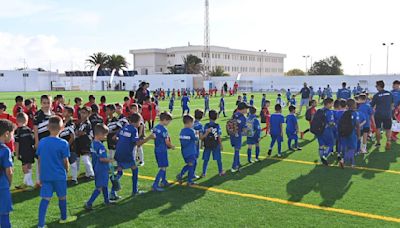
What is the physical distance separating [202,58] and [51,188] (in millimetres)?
101785

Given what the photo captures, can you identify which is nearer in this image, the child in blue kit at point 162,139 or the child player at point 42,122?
the child in blue kit at point 162,139

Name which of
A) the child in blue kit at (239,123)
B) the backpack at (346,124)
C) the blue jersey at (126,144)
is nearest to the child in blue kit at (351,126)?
the backpack at (346,124)

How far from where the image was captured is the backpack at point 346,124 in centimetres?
852

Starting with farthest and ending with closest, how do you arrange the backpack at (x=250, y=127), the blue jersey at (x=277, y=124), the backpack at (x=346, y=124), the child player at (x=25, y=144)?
the blue jersey at (x=277, y=124) < the backpack at (x=250, y=127) < the backpack at (x=346, y=124) < the child player at (x=25, y=144)

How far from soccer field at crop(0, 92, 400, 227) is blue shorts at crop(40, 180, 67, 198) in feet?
1.95

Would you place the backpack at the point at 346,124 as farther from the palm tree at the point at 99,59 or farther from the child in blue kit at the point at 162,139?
the palm tree at the point at 99,59

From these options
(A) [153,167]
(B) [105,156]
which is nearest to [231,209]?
(B) [105,156]

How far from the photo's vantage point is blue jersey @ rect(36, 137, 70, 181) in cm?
512

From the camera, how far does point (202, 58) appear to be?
105625 mm

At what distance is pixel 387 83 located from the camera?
1925 inches

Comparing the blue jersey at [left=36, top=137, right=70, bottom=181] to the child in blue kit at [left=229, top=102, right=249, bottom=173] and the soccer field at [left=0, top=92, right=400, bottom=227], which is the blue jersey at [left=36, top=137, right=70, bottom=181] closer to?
the soccer field at [left=0, top=92, right=400, bottom=227]

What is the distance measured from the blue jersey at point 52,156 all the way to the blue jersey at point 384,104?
353 inches

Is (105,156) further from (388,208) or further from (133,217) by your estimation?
(388,208)

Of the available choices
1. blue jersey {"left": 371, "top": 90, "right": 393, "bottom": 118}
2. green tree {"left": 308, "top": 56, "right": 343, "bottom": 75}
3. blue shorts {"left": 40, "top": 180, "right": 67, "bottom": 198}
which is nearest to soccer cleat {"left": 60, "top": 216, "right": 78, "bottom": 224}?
blue shorts {"left": 40, "top": 180, "right": 67, "bottom": 198}
